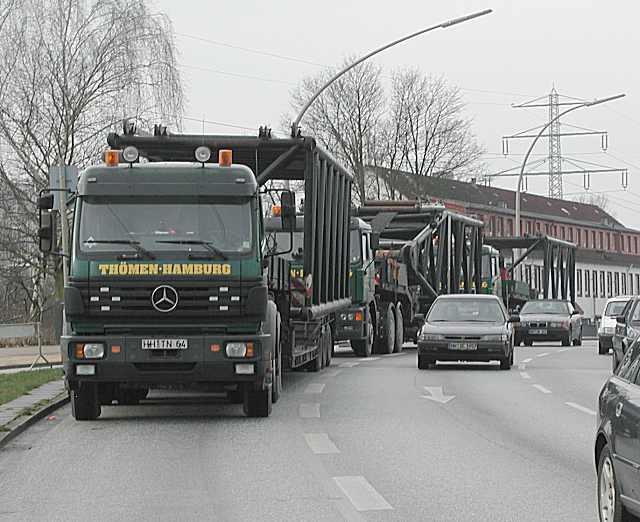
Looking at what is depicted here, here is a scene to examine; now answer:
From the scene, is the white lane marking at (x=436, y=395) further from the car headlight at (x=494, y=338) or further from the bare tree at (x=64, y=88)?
the bare tree at (x=64, y=88)

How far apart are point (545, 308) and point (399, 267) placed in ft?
40.6

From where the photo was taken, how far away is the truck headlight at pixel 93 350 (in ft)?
Answer: 47.3

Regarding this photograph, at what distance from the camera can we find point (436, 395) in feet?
62.0

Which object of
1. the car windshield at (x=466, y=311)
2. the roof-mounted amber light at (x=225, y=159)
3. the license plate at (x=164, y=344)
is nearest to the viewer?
the license plate at (x=164, y=344)

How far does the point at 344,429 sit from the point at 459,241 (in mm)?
24681

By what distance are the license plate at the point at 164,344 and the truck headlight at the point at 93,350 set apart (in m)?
0.46

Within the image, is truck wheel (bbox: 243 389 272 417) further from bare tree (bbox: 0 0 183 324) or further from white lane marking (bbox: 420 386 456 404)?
bare tree (bbox: 0 0 183 324)

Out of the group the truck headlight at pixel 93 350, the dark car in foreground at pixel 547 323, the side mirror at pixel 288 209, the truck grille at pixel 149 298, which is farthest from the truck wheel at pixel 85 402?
the dark car in foreground at pixel 547 323

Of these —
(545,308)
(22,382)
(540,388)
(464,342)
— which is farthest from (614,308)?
(22,382)

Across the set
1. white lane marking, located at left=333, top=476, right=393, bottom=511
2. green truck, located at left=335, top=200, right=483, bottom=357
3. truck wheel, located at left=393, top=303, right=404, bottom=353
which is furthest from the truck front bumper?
truck wheel, located at left=393, top=303, right=404, bottom=353

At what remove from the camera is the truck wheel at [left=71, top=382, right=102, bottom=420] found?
592 inches

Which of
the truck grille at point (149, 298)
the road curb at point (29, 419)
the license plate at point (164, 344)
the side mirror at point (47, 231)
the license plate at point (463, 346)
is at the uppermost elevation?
the side mirror at point (47, 231)

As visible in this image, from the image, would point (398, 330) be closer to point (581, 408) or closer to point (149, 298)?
point (581, 408)

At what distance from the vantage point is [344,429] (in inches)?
554
